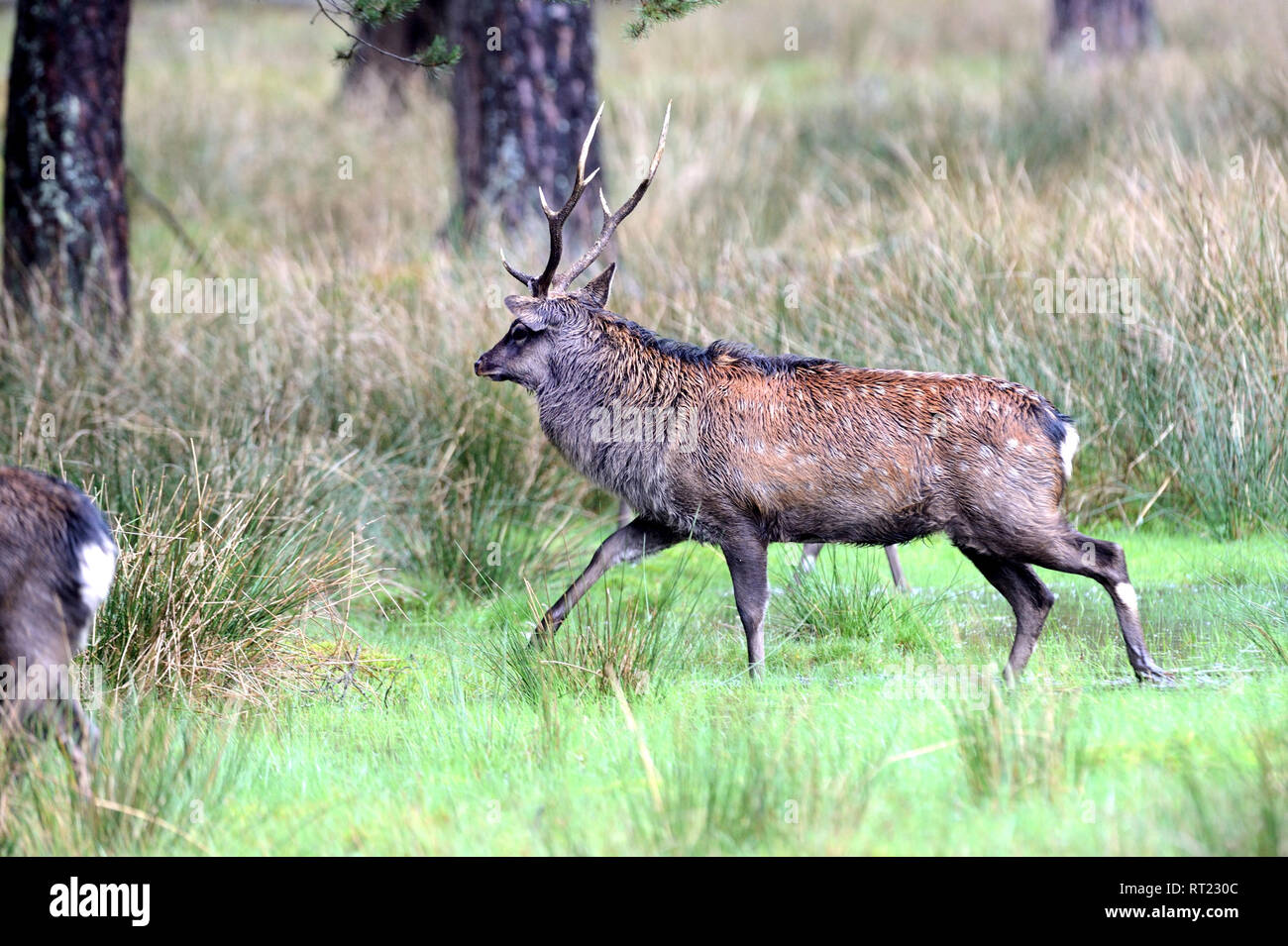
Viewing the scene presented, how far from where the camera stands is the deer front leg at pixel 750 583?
615cm

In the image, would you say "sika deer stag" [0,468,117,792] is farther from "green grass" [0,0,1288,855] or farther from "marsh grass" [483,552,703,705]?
"marsh grass" [483,552,703,705]

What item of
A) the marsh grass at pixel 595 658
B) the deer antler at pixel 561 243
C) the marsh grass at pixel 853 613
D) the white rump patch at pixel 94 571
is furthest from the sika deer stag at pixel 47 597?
the marsh grass at pixel 853 613

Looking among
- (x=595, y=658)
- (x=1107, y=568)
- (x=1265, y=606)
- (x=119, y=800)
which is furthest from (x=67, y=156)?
(x=1265, y=606)

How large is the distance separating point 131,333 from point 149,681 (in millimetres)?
Answer: 4030

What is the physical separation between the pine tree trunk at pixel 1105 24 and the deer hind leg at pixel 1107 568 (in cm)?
1416

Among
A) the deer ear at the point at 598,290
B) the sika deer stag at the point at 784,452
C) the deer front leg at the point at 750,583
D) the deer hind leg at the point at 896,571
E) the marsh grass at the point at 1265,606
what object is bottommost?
the deer hind leg at the point at 896,571

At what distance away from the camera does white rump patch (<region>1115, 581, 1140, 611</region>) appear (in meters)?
5.87

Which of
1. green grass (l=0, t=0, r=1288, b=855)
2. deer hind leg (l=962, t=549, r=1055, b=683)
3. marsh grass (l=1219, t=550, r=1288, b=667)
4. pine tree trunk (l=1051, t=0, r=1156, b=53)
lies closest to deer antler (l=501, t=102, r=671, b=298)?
green grass (l=0, t=0, r=1288, b=855)

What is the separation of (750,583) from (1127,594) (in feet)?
4.60

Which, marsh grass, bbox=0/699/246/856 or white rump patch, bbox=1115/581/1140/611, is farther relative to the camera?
white rump patch, bbox=1115/581/1140/611

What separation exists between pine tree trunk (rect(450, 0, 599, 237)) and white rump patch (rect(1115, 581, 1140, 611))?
20.4ft

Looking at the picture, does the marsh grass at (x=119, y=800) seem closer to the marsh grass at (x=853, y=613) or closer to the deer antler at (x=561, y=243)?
the deer antler at (x=561, y=243)

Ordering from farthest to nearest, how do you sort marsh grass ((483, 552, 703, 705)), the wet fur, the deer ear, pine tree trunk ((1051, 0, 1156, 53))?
pine tree trunk ((1051, 0, 1156, 53)), the deer ear, the wet fur, marsh grass ((483, 552, 703, 705))
